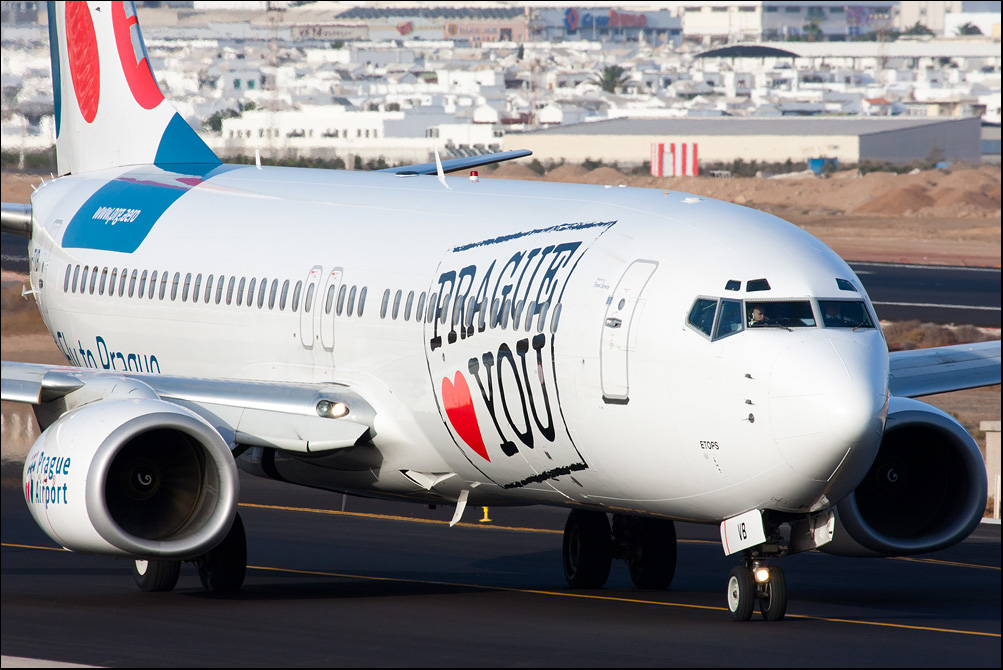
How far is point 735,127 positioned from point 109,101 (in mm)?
105251

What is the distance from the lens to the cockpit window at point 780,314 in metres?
16.8

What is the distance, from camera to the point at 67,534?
1962 centimetres

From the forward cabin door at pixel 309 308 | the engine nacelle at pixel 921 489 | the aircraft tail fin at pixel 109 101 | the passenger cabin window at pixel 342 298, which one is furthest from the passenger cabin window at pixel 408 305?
the aircraft tail fin at pixel 109 101

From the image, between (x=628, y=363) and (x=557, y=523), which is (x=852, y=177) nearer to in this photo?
(x=557, y=523)

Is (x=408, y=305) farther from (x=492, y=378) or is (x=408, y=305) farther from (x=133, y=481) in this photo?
(x=133, y=481)

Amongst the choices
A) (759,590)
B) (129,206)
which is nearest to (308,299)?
(129,206)

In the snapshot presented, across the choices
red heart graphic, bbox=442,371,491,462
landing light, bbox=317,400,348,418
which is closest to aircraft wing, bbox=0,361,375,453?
landing light, bbox=317,400,348,418

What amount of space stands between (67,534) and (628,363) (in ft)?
22.6

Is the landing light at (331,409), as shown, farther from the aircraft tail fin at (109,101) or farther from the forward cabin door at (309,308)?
the aircraft tail fin at (109,101)

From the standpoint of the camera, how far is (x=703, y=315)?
1703 cm

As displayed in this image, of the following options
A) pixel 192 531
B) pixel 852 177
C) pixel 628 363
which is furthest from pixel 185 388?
pixel 852 177

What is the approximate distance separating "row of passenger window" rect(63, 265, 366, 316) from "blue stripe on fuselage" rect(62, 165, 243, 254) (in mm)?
480

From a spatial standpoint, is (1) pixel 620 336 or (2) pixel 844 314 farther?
(1) pixel 620 336

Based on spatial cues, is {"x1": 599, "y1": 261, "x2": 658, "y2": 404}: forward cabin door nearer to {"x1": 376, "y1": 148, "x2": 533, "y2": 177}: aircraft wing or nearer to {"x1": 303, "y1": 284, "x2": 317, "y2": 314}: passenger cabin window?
{"x1": 303, "y1": 284, "x2": 317, "y2": 314}: passenger cabin window
